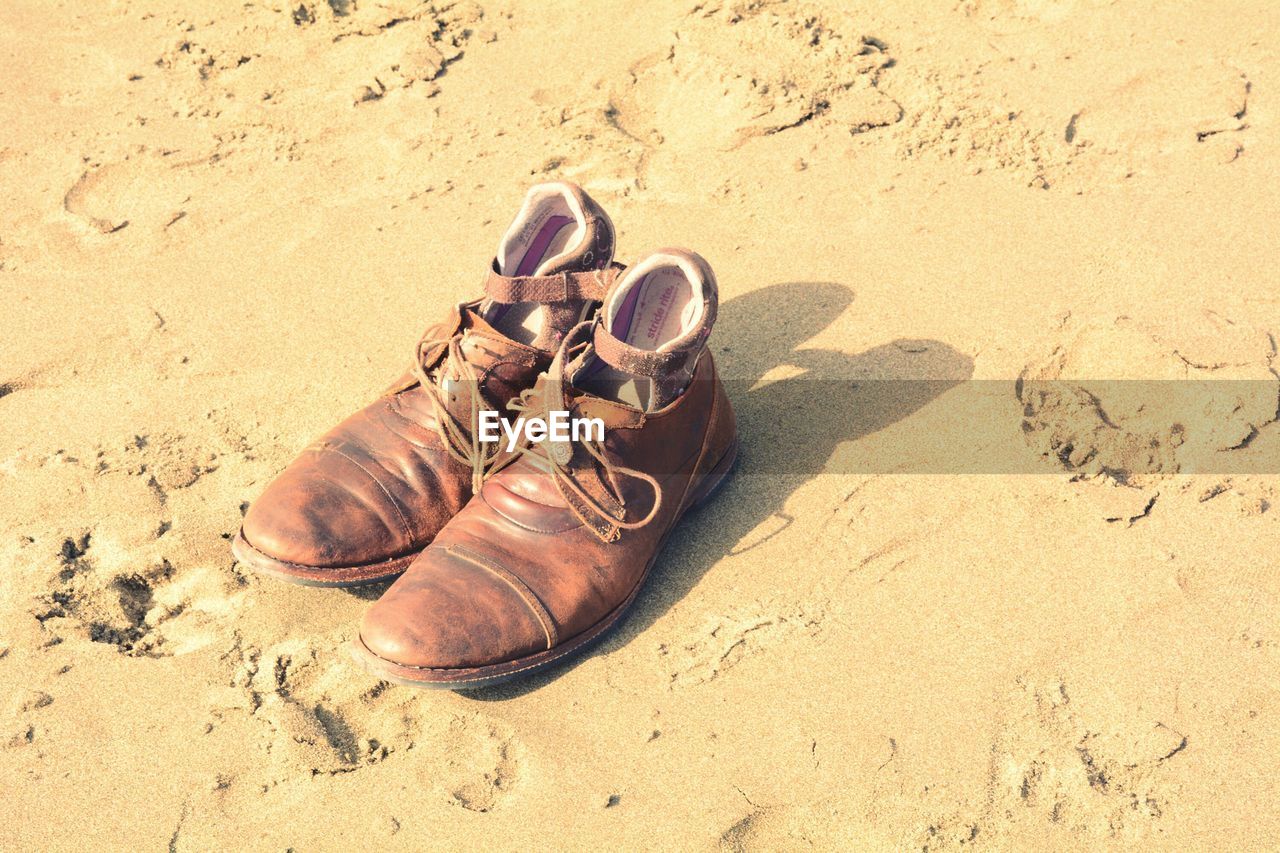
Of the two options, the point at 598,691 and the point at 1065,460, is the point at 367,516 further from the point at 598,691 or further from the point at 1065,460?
the point at 1065,460

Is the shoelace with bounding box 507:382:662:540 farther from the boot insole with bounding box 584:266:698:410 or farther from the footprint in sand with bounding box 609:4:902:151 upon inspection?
the footprint in sand with bounding box 609:4:902:151

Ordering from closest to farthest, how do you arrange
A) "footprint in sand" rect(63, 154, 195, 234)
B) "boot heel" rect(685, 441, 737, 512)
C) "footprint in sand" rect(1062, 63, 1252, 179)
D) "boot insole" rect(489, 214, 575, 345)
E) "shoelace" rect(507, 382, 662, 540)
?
"shoelace" rect(507, 382, 662, 540) < "boot heel" rect(685, 441, 737, 512) < "boot insole" rect(489, 214, 575, 345) < "footprint in sand" rect(1062, 63, 1252, 179) < "footprint in sand" rect(63, 154, 195, 234)

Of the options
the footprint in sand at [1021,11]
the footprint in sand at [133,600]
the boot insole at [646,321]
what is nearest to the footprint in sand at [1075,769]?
the boot insole at [646,321]

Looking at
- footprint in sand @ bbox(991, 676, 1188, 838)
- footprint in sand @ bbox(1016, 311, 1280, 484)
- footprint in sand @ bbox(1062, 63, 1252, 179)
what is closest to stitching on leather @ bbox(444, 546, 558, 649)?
footprint in sand @ bbox(991, 676, 1188, 838)

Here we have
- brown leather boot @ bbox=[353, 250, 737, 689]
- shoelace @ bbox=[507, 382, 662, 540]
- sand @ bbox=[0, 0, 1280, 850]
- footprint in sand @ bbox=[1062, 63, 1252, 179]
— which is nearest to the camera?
sand @ bbox=[0, 0, 1280, 850]

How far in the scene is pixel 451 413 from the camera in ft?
7.88

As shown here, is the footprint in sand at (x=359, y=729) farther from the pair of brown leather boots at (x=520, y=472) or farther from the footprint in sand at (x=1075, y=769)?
the footprint in sand at (x=1075, y=769)

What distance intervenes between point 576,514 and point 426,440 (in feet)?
1.46

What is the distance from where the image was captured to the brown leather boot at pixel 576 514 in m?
2.08

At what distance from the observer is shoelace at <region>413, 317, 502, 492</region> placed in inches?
93.0

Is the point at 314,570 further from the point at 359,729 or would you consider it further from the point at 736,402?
the point at 736,402

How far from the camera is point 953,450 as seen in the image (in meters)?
2.60

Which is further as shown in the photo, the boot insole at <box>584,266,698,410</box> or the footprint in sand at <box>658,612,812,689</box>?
the boot insole at <box>584,266,698,410</box>

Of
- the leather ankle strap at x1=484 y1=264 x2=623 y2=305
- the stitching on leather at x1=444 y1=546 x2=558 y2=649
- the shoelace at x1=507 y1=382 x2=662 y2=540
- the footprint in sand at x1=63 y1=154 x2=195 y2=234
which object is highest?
the footprint in sand at x1=63 y1=154 x2=195 y2=234
